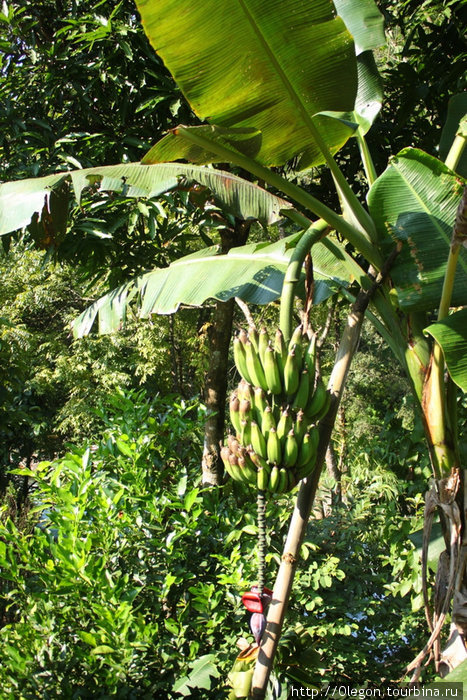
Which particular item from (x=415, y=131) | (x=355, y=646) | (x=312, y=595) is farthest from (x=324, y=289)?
(x=415, y=131)

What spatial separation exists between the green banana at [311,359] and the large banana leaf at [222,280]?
427 mm

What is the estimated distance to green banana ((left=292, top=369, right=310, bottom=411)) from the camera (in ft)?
4.52

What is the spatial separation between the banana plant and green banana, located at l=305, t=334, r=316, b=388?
0.41 feet

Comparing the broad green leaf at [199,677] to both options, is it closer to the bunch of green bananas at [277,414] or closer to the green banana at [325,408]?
the bunch of green bananas at [277,414]

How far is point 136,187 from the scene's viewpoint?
1829mm

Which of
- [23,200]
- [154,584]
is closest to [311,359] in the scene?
[23,200]

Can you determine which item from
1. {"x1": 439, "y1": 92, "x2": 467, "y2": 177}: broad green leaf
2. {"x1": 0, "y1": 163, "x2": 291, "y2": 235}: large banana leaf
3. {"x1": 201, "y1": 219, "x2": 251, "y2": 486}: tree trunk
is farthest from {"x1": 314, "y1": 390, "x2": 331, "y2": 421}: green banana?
{"x1": 201, "y1": 219, "x2": 251, "y2": 486}: tree trunk

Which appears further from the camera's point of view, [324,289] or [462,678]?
[324,289]

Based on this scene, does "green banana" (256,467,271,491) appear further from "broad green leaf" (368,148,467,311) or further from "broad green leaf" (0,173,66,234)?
"broad green leaf" (0,173,66,234)

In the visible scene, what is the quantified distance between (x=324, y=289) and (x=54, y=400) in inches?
398

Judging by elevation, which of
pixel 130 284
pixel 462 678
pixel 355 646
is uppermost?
pixel 130 284

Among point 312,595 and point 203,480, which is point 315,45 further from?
point 203,480

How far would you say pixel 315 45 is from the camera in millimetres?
1598

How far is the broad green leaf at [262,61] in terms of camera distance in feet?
4.82
